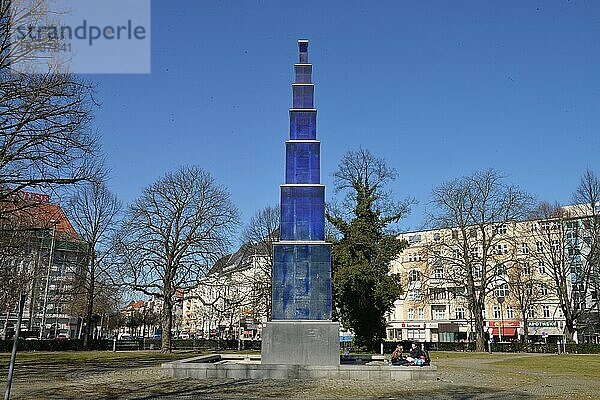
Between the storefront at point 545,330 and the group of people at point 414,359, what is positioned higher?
the storefront at point 545,330

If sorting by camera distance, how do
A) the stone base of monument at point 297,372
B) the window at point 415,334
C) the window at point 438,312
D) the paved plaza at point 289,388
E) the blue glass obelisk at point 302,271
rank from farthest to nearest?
the window at point 415,334
the window at point 438,312
the blue glass obelisk at point 302,271
the stone base of monument at point 297,372
the paved plaza at point 289,388

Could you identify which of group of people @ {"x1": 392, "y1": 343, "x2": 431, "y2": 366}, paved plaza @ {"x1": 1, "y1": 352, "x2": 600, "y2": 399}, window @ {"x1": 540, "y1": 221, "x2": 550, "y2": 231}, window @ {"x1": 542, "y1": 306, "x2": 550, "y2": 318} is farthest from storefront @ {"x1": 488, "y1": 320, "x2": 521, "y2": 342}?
paved plaza @ {"x1": 1, "y1": 352, "x2": 600, "y2": 399}

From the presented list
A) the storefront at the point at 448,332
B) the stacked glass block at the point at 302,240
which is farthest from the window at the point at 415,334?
the stacked glass block at the point at 302,240

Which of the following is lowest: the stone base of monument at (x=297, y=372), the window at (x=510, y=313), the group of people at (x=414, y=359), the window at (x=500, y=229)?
the stone base of monument at (x=297, y=372)

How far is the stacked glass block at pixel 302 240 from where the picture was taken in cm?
2358

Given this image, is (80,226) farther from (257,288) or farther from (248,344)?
(248,344)

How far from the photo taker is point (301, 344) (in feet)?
74.2

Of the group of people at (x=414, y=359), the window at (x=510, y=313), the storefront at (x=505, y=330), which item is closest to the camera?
the group of people at (x=414, y=359)

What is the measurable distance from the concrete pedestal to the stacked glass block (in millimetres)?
703

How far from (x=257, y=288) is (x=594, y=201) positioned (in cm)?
2884

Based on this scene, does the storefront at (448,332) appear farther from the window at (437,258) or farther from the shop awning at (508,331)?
the window at (437,258)

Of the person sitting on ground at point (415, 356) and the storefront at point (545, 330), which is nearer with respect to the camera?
the person sitting on ground at point (415, 356)

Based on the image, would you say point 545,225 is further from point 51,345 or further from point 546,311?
point 51,345

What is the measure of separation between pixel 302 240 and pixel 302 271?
1255 millimetres
